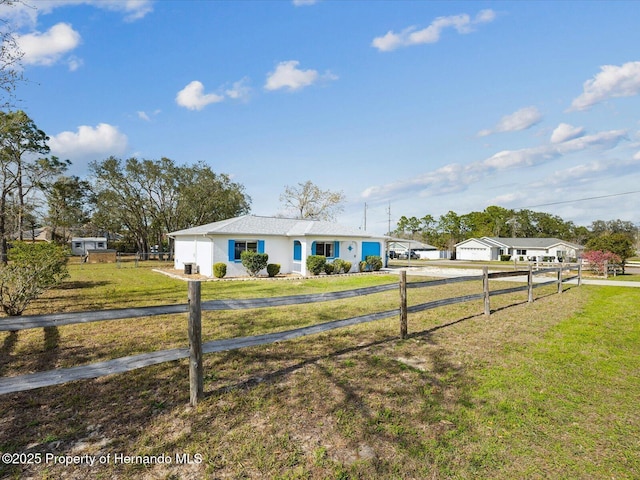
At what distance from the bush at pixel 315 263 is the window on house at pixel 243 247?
135 inches

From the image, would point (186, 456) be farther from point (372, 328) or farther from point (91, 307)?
point (91, 307)

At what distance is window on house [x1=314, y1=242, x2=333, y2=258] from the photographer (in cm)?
2151

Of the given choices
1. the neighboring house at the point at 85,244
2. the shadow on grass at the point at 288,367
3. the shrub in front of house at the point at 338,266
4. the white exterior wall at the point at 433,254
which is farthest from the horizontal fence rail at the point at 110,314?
the white exterior wall at the point at 433,254

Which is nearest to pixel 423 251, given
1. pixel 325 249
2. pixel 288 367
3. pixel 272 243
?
pixel 325 249

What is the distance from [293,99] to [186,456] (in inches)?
685

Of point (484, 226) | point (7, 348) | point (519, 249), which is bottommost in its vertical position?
point (7, 348)

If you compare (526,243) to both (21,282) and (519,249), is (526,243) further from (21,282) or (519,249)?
(21,282)

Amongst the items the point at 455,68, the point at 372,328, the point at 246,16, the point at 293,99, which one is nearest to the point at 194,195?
the point at 293,99

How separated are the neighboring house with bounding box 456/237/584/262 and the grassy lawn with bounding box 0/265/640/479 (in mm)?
51421

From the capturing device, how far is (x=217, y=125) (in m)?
19.2

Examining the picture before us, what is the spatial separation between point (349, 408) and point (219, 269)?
1583 cm

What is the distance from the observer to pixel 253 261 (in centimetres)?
1883

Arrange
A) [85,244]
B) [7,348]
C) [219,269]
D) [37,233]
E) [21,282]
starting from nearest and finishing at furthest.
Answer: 1. [7,348]
2. [21,282]
3. [219,269]
4. [85,244]
5. [37,233]

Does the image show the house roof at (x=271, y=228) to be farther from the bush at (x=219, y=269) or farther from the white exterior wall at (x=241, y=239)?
the bush at (x=219, y=269)
